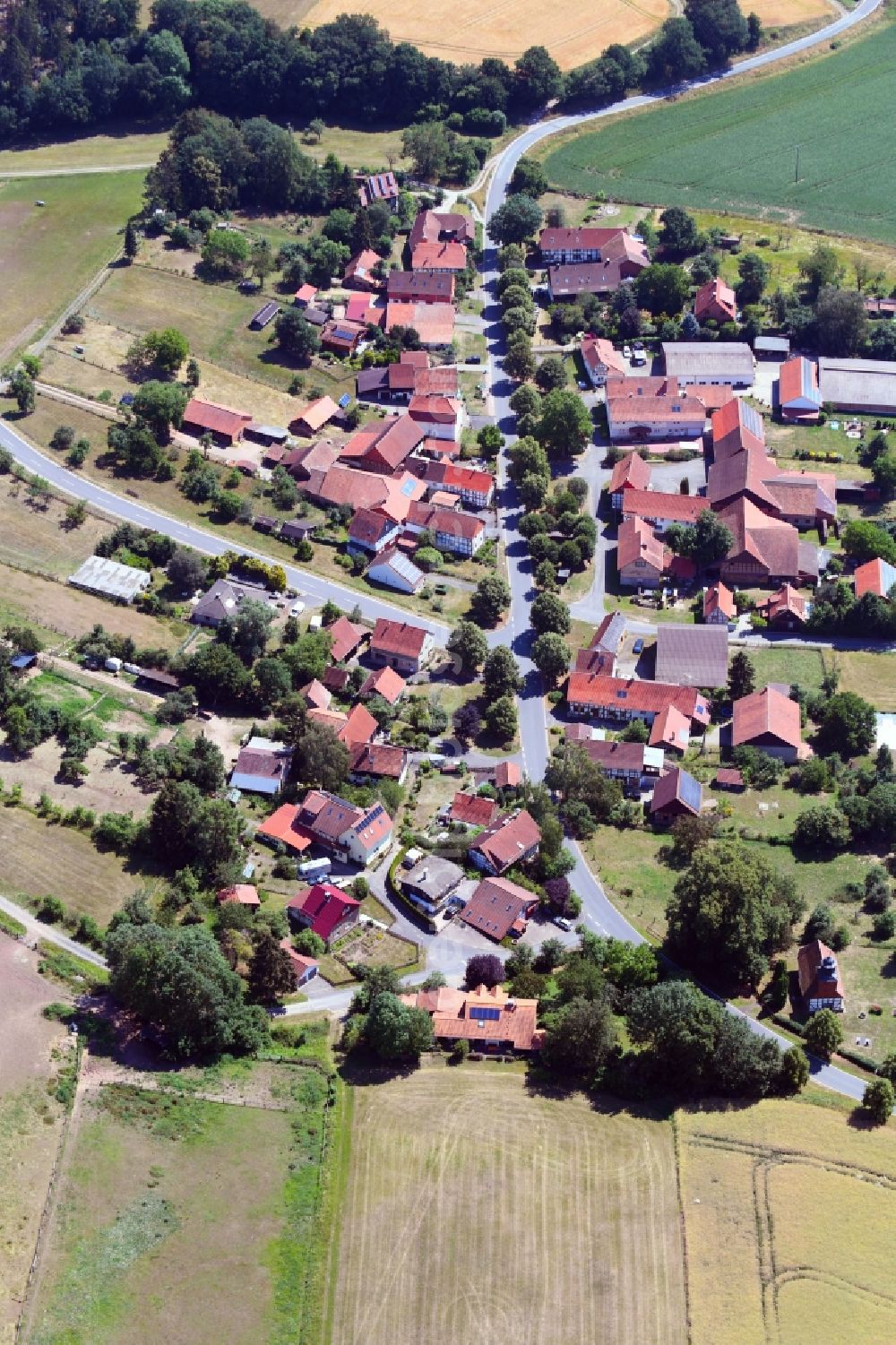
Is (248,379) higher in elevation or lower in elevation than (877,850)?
higher

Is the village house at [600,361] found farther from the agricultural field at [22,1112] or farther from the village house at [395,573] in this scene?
the agricultural field at [22,1112]

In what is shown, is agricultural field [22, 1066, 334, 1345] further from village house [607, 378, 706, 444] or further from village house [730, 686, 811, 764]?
village house [607, 378, 706, 444]

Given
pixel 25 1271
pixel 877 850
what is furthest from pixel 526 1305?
pixel 877 850

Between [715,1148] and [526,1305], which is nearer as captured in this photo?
[526,1305]

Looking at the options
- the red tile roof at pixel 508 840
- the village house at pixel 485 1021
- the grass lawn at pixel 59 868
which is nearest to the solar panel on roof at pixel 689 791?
the red tile roof at pixel 508 840

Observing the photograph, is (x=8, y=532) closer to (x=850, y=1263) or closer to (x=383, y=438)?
(x=383, y=438)

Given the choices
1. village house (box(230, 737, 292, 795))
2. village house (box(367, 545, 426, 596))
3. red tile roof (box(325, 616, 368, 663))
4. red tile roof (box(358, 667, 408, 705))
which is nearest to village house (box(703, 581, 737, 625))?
village house (box(367, 545, 426, 596))
